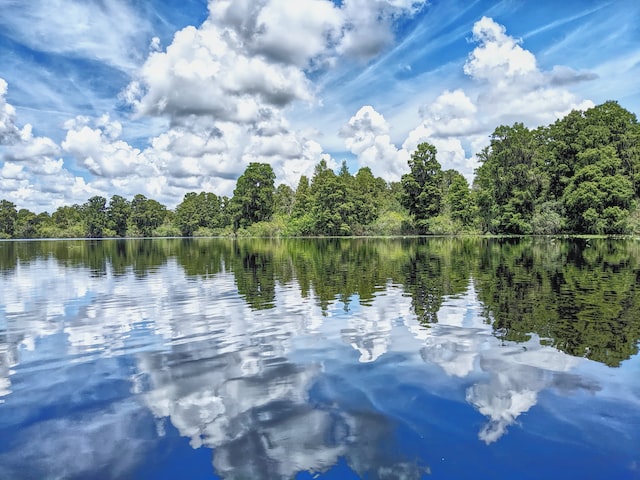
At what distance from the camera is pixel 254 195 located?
449 feet

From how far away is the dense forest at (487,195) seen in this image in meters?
78.5

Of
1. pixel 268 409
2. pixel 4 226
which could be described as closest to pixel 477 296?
pixel 268 409

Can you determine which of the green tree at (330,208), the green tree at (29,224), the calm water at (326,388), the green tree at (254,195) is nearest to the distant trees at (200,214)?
the green tree at (254,195)

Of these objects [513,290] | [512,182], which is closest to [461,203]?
[512,182]

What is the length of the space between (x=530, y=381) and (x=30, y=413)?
29.3ft

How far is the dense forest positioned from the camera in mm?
78500

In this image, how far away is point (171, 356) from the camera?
1044cm

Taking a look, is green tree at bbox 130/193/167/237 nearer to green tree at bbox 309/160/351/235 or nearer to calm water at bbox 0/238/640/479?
green tree at bbox 309/160/351/235

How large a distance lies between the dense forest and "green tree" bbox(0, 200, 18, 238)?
214ft

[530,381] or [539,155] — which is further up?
[539,155]

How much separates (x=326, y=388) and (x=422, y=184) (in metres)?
104

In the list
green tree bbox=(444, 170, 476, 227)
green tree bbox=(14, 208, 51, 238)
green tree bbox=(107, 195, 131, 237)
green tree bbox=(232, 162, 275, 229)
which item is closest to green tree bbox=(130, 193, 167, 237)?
green tree bbox=(107, 195, 131, 237)

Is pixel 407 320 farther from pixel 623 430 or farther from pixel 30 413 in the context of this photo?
pixel 30 413

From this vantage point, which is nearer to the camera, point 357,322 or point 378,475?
point 378,475
